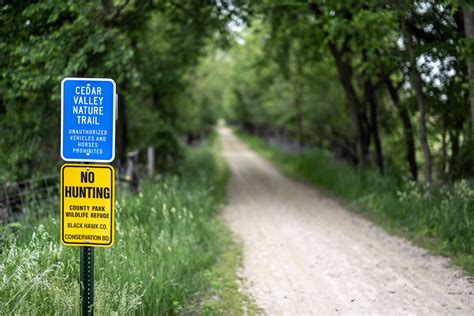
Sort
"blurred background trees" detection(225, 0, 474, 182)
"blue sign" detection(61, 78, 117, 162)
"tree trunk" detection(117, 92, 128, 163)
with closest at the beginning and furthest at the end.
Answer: "blue sign" detection(61, 78, 117, 162)
"blurred background trees" detection(225, 0, 474, 182)
"tree trunk" detection(117, 92, 128, 163)

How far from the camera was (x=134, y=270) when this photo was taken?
534cm

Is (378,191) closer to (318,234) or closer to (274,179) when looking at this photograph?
(318,234)

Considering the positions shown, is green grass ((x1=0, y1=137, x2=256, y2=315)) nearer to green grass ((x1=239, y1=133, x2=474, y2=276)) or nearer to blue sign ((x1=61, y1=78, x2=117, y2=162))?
blue sign ((x1=61, y1=78, x2=117, y2=162))

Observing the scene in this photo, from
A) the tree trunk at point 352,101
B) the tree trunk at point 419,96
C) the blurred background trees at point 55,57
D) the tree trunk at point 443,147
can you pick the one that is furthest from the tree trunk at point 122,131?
the tree trunk at point 443,147

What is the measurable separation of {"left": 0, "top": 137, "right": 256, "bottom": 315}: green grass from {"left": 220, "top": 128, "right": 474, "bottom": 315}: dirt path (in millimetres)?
547

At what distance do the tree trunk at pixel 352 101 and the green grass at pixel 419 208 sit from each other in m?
1.16

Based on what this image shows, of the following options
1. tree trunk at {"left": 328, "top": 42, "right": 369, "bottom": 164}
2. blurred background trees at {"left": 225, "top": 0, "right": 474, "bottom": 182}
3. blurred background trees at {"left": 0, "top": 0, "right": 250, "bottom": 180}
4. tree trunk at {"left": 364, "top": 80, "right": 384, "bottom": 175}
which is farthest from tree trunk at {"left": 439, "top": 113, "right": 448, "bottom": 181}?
blurred background trees at {"left": 0, "top": 0, "right": 250, "bottom": 180}

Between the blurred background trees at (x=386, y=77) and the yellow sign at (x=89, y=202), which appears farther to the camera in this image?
the blurred background trees at (x=386, y=77)

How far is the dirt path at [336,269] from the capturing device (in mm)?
5848

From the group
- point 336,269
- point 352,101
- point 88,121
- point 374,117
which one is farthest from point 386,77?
point 88,121

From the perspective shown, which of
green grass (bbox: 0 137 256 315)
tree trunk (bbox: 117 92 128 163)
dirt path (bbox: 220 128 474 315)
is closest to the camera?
green grass (bbox: 0 137 256 315)

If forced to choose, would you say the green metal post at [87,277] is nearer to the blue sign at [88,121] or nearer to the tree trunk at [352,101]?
the blue sign at [88,121]

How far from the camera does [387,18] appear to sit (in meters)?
9.24

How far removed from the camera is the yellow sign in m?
4.13
